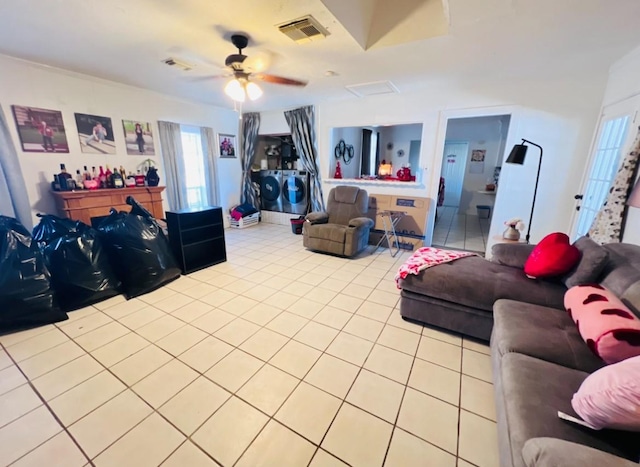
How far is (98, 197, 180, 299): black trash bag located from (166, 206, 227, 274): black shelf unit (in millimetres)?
313

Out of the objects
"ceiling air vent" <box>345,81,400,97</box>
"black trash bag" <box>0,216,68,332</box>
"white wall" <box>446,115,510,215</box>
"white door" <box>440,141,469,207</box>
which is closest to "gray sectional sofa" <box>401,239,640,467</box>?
"ceiling air vent" <box>345,81,400,97</box>

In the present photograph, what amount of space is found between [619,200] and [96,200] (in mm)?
5607

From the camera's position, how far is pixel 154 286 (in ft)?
9.09

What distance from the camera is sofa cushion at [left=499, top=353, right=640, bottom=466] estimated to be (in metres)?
0.87

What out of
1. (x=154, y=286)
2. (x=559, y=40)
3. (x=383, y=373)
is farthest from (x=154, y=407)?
(x=559, y=40)

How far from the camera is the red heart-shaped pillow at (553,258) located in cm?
184

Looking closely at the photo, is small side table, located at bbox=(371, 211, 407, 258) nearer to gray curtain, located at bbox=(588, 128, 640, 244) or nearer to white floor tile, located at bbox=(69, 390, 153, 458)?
gray curtain, located at bbox=(588, 128, 640, 244)

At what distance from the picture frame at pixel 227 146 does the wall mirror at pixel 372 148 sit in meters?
2.25

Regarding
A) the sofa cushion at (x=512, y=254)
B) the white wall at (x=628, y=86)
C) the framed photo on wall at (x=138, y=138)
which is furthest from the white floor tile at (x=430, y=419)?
the framed photo on wall at (x=138, y=138)

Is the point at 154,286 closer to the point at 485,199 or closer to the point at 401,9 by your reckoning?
the point at 401,9

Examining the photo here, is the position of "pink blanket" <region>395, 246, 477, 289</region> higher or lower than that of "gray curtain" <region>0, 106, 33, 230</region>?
lower

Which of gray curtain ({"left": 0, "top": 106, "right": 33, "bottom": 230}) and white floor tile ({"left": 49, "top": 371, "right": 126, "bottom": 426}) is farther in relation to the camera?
gray curtain ({"left": 0, "top": 106, "right": 33, "bottom": 230})

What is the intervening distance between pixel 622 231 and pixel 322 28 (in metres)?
3.01

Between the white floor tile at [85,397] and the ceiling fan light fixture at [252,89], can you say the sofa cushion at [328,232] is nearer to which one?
the ceiling fan light fixture at [252,89]
